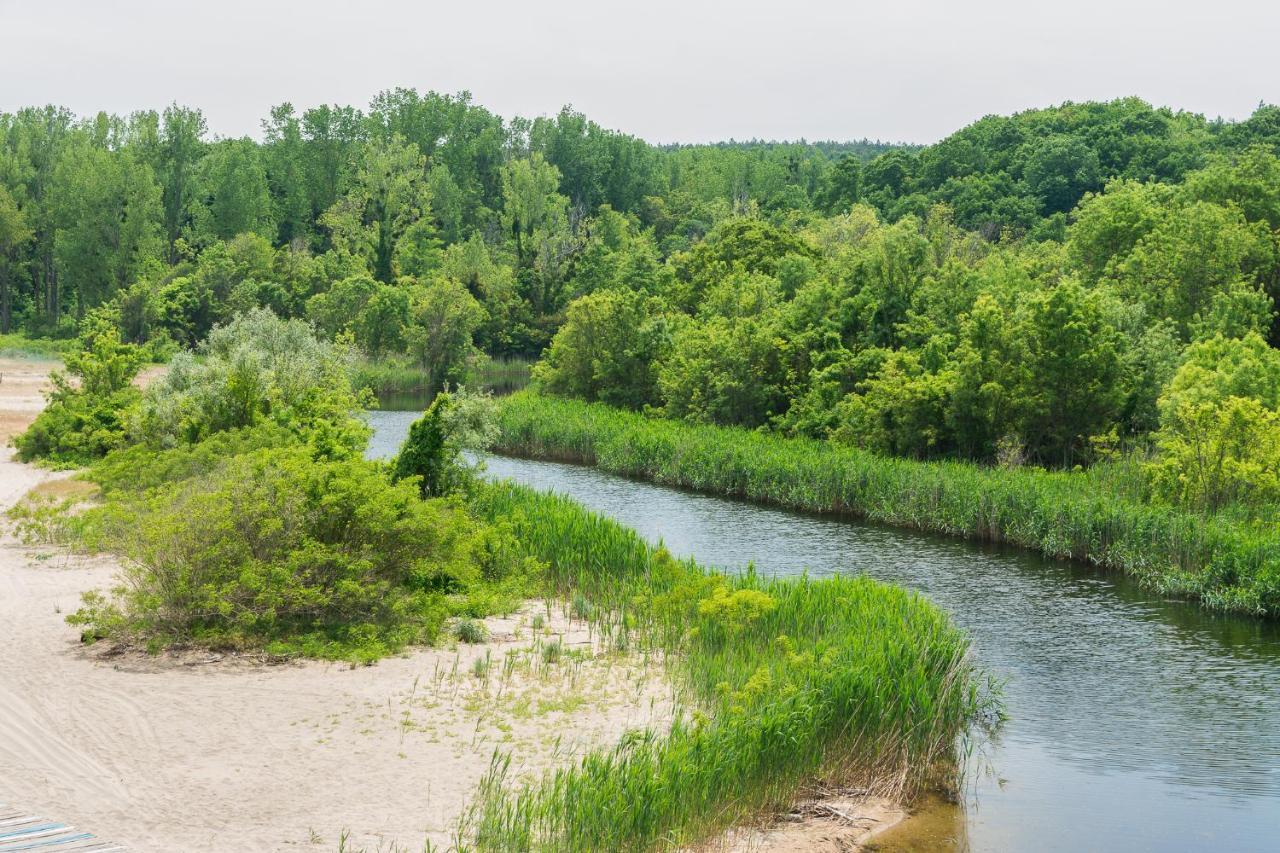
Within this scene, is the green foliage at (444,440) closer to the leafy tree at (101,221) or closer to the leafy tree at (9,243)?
the leafy tree at (101,221)

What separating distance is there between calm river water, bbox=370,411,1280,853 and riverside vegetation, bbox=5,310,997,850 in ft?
3.48

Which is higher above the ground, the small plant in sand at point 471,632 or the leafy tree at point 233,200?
the leafy tree at point 233,200

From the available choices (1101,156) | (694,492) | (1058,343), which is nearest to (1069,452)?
(1058,343)

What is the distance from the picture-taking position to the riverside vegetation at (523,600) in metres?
13.0

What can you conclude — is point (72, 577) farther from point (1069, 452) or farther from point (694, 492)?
point (1069, 452)

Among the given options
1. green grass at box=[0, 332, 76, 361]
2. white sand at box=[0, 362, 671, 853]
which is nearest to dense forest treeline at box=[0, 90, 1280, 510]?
green grass at box=[0, 332, 76, 361]

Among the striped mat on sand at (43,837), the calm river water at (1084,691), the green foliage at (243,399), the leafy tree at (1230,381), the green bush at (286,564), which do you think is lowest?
the calm river water at (1084,691)

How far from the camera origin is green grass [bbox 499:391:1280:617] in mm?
25859

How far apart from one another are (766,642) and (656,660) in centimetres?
179

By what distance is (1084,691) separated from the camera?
780 inches

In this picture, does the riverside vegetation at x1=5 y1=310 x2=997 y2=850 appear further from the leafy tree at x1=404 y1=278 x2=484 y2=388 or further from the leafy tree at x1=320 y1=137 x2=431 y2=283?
the leafy tree at x1=320 y1=137 x2=431 y2=283

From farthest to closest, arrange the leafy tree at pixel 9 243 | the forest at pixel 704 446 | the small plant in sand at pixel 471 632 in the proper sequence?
1. the leafy tree at pixel 9 243
2. the small plant in sand at pixel 471 632
3. the forest at pixel 704 446

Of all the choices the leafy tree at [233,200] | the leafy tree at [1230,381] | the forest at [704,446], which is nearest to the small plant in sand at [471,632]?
the forest at [704,446]

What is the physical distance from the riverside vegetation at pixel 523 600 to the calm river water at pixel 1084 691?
1060 mm
